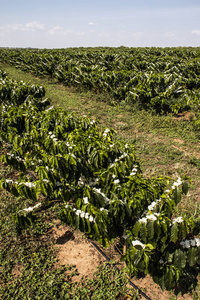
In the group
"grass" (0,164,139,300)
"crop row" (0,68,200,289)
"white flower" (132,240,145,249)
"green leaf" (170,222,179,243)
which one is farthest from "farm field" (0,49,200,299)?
"green leaf" (170,222,179,243)

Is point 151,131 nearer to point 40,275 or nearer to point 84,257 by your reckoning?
point 84,257

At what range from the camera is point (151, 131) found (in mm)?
7836

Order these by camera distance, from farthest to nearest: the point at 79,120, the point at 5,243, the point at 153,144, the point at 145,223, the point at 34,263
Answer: the point at 153,144 → the point at 79,120 → the point at 5,243 → the point at 34,263 → the point at 145,223

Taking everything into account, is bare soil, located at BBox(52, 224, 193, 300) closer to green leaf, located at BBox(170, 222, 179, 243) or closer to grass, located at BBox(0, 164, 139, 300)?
grass, located at BBox(0, 164, 139, 300)

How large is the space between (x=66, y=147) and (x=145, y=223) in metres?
1.38

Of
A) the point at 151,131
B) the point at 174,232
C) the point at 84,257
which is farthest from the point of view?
the point at 151,131

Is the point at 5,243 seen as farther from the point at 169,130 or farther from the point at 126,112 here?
the point at 126,112

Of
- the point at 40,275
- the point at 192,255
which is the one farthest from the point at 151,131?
the point at 40,275

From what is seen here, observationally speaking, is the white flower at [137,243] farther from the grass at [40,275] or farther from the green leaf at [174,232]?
the grass at [40,275]

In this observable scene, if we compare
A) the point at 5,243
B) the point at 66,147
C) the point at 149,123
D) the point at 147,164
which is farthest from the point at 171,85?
the point at 5,243

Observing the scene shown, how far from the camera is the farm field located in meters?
4.28

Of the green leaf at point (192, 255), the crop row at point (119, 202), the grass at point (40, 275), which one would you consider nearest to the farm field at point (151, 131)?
the grass at point (40, 275)

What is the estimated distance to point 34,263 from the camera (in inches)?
132

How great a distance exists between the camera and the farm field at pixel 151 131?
428 cm
